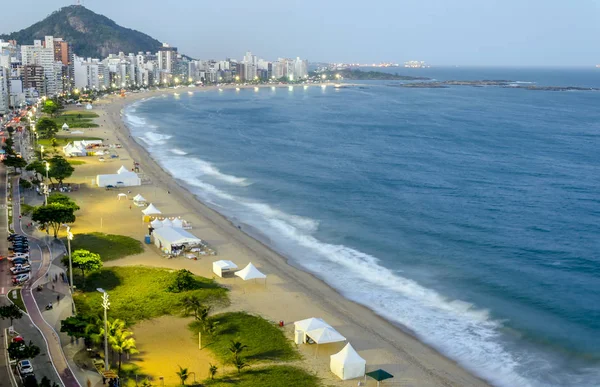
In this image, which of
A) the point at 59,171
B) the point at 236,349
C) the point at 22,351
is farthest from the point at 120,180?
the point at 236,349

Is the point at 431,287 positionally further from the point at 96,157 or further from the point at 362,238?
the point at 96,157

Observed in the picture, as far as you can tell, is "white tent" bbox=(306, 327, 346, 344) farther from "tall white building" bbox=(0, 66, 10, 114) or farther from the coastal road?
"tall white building" bbox=(0, 66, 10, 114)

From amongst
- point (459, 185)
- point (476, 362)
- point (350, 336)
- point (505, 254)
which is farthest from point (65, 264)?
point (459, 185)

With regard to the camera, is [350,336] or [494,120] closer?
[350,336]

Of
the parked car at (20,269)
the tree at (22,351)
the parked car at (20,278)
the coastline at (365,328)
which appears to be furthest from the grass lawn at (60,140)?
the tree at (22,351)

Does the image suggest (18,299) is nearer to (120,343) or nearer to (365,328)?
(120,343)

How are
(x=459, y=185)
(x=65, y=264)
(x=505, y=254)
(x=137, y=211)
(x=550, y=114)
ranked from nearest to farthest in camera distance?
1. (x=65, y=264)
2. (x=505, y=254)
3. (x=137, y=211)
4. (x=459, y=185)
5. (x=550, y=114)
